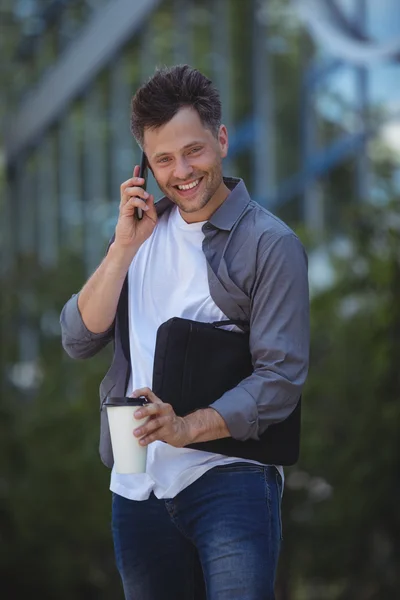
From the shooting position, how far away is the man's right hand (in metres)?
2.90

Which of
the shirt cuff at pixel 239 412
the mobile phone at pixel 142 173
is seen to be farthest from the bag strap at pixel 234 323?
the mobile phone at pixel 142 173

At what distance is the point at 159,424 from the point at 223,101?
962cm

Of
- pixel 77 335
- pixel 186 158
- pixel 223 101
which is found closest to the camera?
pixel 186 158

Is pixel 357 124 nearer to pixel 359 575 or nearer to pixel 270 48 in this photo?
pixel 270 48

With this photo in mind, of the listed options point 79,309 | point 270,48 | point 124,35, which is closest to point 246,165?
point 270,48

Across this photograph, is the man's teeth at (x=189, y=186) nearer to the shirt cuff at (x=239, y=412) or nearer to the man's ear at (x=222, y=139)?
the man's ear at (x=222, y=139)

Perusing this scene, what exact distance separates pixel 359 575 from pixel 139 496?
216 inches

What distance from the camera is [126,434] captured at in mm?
2695

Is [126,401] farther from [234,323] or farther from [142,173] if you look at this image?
[142,173]

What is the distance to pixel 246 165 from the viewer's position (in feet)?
39.1

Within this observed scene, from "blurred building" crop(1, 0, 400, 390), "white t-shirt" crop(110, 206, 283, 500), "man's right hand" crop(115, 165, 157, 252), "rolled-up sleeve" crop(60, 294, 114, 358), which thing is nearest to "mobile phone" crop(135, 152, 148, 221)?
"man's right hand" crop(115, 165, 157, 252)

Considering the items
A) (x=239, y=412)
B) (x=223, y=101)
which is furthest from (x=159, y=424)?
(x=223, y=101)

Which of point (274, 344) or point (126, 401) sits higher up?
point (274, 344)

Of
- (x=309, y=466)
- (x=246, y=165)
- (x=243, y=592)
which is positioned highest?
(x=246, y=165)
